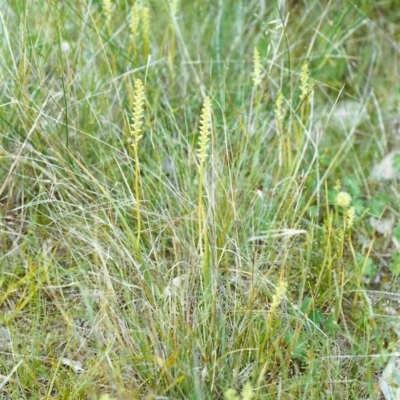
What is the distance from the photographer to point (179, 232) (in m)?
1.97

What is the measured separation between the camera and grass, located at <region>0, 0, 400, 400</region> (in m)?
1.72

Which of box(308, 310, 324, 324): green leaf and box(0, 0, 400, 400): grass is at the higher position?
box(0, 0, 400, 400): grass

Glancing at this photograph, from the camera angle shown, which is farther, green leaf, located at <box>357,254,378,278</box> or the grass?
green leaf, located at <box>357,254,378,278</box>

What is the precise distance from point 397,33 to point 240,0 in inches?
29.0

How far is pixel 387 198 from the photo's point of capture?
230 cm

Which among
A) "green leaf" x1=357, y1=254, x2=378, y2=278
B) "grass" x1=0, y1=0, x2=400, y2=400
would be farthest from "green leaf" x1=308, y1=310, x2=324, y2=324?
"green leaf" x1=357, y1=254, x2=378, y2=278

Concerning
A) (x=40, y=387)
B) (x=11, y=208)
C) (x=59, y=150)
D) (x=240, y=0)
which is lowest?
(x=40, y=387)

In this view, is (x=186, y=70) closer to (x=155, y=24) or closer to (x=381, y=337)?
(x=155, y=24)

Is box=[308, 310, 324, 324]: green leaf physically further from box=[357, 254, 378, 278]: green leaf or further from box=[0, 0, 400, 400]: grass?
box=[357, 254, 378, 278]: green leaf

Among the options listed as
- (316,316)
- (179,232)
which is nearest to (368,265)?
(316,316)

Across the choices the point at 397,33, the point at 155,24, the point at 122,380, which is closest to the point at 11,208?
the point at 122,380

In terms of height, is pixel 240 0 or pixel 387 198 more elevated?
pixel 240 0

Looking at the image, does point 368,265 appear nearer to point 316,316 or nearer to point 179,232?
point 316,316

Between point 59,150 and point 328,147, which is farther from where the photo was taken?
point 328,147
